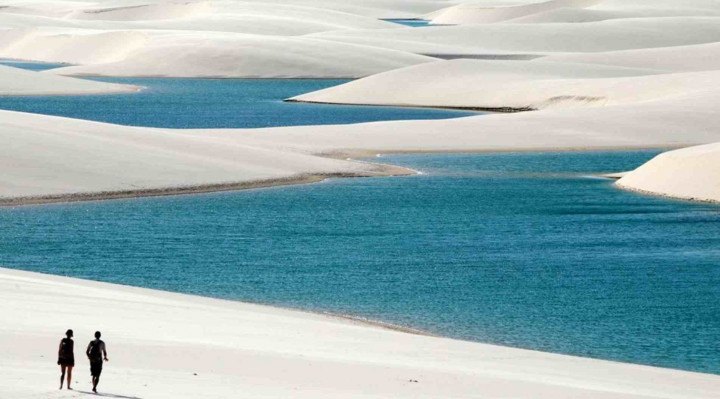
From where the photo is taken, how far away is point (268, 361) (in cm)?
1852

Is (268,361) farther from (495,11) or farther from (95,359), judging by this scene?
(495,11)

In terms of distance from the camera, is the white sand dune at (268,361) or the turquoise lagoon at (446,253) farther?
the turquoise lagoon at (446,253)

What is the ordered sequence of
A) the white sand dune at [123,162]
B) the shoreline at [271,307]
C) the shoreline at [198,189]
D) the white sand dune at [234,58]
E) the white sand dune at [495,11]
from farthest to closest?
the white sand dune at [495,11], the white sand dune at [234,58], the white sand dune at [123,162], the shoreline at [198,189], the shoreline at [271,307]

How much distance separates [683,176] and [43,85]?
58264mm

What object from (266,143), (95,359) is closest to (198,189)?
(266,143)

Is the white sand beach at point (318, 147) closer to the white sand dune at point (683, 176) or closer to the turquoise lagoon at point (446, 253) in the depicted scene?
the white sand dune at point (683, 176)

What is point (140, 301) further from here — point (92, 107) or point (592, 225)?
point (92, 107)

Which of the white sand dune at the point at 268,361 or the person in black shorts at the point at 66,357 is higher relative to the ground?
the person in black shorts at the point at 66,357

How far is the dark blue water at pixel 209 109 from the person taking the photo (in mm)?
73438

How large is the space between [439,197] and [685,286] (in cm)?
1615

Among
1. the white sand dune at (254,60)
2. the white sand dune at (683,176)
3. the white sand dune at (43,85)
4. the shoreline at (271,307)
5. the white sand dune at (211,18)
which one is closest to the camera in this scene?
the shoreline at (271,307)

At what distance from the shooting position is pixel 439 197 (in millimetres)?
43750

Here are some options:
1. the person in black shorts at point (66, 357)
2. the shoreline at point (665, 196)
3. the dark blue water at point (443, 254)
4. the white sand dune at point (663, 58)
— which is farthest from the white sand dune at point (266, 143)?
the white sand dune at point (663, 58)

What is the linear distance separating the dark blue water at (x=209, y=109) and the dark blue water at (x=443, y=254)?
25.4 m
